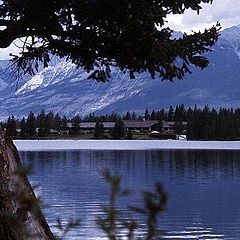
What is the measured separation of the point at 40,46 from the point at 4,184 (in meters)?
4.08

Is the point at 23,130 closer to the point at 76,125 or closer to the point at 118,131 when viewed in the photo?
the point at 76,125

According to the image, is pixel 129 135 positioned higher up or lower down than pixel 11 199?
lower down

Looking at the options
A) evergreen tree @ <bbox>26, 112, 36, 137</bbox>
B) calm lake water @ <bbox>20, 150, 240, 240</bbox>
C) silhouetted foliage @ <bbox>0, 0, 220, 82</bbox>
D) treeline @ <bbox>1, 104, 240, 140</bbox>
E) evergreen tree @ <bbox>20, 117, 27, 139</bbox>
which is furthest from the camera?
evergreen tree @ <bbox>20, 117, 27, 139</bbox>

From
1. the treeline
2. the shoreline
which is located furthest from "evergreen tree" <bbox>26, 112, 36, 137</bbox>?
the shoreline

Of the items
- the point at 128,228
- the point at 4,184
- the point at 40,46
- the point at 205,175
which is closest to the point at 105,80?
the point at 40,46

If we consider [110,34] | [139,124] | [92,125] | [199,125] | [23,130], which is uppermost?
[110,34]

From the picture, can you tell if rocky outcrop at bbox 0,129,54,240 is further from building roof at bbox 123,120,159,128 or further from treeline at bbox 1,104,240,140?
building roof at bbox 123,120,159,128

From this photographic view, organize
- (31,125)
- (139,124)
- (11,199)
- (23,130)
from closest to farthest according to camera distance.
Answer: (11,199) < (31,125) < (23,130) < (139,124)

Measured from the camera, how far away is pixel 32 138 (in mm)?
156500

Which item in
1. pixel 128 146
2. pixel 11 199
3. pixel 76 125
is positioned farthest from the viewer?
pixel 76 125

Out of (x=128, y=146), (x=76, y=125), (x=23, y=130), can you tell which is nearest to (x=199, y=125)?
(x=128, y=146)

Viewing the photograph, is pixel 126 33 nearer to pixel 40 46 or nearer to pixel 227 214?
pixel 40 46

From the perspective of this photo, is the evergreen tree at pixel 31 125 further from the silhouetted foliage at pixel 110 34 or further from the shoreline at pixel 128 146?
the silhouetted foliage at pixel 110 34

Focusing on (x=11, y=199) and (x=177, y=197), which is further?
(x=177, y=197)
